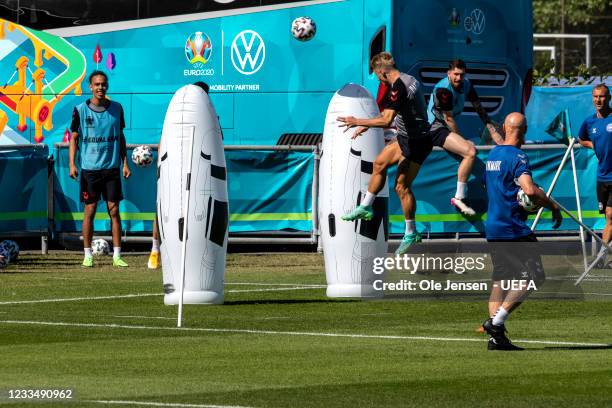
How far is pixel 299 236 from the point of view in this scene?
2450 centimetres

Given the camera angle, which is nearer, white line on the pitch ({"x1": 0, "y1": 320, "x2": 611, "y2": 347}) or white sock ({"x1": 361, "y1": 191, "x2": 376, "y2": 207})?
white line on the pitch ({"x1": 0, "y1": 320, "x2": 611, "y2": 347})

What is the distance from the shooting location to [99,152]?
21484mm

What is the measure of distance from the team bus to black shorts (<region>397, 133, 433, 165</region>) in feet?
22.8

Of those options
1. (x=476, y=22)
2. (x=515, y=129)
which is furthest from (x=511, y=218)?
(x=476, y=22)

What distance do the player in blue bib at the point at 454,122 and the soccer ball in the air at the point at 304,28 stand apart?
549cm

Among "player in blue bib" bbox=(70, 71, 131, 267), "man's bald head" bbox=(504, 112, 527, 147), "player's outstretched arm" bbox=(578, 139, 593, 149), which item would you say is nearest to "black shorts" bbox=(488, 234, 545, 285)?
"man's bald head" bbox=(504, 112, 527, 147)

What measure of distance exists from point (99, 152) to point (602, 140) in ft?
21.3

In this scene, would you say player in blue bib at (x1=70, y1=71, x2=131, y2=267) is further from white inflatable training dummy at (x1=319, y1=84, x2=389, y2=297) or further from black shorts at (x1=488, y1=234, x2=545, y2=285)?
black shorts at (x1=488, y1=234, x2=545, y2=285)

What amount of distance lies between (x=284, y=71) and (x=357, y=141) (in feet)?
29.9

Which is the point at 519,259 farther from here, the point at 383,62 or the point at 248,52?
the point at 248,52

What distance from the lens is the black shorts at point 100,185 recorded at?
2144cm

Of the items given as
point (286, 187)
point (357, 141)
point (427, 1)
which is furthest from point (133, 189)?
point (357, 141)

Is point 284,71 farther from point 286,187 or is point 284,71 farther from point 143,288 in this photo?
point 143,288

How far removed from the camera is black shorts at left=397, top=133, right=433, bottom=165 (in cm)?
1786
